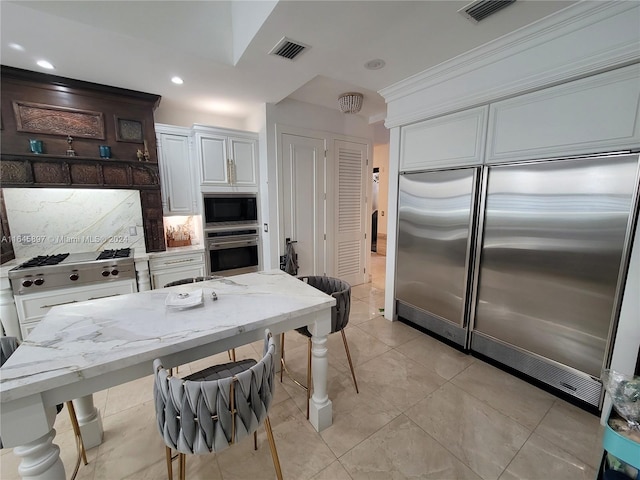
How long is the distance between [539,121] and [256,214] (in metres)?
3.00

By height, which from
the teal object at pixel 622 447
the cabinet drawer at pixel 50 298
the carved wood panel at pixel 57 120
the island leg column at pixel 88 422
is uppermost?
the carved wood panel at pixel 57 120

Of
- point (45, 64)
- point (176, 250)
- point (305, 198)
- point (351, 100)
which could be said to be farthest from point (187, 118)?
point (351, 100)

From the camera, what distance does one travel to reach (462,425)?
1.70 meters

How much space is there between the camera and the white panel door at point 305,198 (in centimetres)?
340

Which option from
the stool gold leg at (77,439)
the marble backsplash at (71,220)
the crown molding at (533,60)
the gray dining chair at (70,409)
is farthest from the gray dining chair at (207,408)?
the marble backsplash at (71,220)

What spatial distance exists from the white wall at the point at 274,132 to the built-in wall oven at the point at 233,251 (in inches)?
7.2

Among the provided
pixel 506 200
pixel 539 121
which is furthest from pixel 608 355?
pixel 539 121

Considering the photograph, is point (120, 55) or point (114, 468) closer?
point (114, 468)

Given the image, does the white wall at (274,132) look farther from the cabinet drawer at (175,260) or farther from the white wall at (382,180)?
the white wall at (382,180)

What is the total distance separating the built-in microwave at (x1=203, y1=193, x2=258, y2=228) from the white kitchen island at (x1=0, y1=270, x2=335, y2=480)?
1630mm

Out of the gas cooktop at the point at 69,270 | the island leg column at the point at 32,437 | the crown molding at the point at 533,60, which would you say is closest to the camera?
the island leg column at the point at 32,437

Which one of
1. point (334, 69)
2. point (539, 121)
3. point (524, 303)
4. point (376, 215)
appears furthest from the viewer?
point (376, 215)

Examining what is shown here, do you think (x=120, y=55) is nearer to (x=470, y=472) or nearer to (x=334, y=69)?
(x=334, y=69)

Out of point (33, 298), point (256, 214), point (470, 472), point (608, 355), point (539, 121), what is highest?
point (539, 121)
